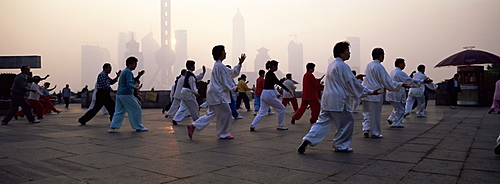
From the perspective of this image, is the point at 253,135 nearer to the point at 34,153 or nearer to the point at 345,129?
the point at 345,129

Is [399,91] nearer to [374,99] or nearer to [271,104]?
[374,99]

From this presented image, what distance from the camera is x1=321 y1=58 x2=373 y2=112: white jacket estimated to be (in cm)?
505

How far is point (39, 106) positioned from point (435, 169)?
39.5ft

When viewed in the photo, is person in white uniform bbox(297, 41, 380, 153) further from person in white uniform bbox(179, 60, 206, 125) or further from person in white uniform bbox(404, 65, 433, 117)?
person in white uniform bbox(404, 65, 433, 117)

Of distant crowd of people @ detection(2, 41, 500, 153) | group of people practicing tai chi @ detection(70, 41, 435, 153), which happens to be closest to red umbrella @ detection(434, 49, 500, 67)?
distant crowd of people @ detection(2, 41, 500, 153)

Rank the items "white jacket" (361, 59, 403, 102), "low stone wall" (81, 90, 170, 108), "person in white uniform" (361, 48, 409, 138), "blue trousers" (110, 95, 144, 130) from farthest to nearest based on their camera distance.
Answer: "low stone wall" (81, 90, 170, 108)
"blue trousers" (110, 95, 144, 130)
"person in white uniform" (361, 48, 409, 138)
"white jacket" (361, 59, 403, 102)

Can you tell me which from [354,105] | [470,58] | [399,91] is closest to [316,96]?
[399,91]

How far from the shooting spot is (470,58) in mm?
16312

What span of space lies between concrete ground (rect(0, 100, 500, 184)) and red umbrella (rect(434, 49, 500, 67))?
429 inches

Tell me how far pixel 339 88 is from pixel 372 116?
1.90m

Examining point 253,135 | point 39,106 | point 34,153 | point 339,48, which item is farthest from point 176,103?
point 339,48

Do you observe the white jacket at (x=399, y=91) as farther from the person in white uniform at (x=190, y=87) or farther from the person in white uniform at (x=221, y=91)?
the person in white uniform at (x=190, y=87)

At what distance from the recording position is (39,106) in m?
12.3

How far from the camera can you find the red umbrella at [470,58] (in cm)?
1597
